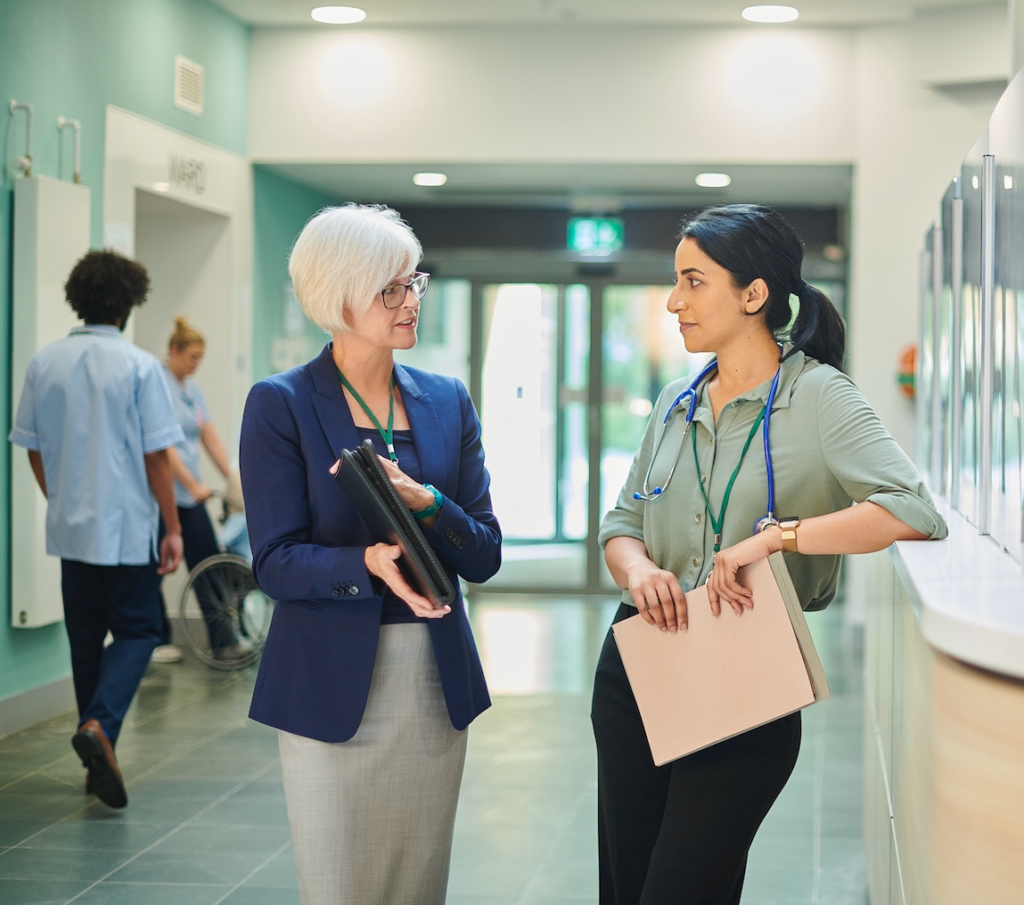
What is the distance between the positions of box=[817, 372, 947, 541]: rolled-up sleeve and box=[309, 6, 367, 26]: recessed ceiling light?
6.54 meters

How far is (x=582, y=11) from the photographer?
26.2ft

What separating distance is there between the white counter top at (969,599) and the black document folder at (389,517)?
2.39 ft

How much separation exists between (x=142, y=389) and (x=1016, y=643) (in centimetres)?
414

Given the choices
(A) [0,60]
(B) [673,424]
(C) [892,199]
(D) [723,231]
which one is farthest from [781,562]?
(C) [892,199]

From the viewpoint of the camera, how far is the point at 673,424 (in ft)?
7.69

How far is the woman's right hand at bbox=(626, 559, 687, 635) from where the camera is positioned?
2156mm

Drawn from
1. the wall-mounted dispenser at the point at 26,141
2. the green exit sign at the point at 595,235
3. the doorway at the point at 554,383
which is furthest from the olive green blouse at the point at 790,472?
the green exit sign at the point at 595,235

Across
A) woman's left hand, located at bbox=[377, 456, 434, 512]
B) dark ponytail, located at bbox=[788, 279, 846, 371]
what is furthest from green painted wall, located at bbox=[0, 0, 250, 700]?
dark ponytail, located at bbox=[788, 279, 846, 371]

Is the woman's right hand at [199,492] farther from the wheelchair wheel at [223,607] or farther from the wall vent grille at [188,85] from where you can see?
the wall vent grille at [188,85]

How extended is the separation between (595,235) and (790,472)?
29.1 ft

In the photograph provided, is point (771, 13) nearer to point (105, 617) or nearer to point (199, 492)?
point (199, 492)

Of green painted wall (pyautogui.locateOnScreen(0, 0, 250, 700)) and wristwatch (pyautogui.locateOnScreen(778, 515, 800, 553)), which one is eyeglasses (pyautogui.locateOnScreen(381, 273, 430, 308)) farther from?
green painted wall (pyautogui.locateOnScreen(0, 0, 250, 700))

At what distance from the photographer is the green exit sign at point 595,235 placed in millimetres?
10781

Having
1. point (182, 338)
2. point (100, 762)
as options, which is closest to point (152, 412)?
point (100, 762)
